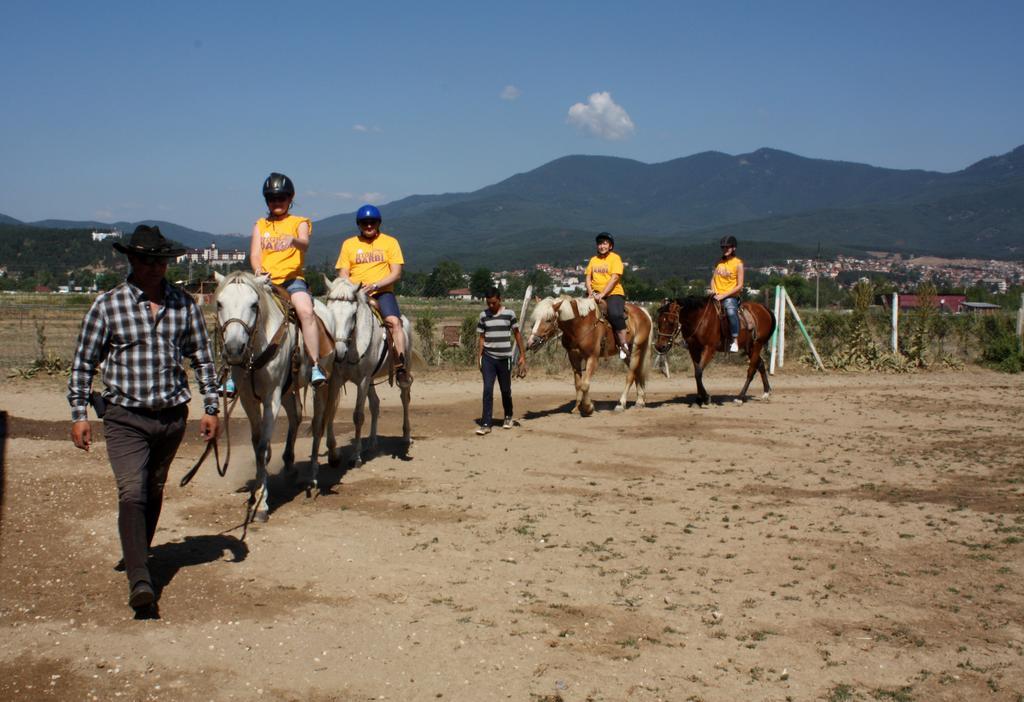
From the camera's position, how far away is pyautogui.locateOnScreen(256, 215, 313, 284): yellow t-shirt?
891 centimetres

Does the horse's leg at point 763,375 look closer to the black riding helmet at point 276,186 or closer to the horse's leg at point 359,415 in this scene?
the horse's leg at point 359,415

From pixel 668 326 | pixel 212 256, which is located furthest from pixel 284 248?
pixel 212 256

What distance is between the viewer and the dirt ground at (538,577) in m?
5.12

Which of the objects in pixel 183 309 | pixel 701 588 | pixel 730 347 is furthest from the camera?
pixel 730 347

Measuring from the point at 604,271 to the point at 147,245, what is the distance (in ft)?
34.2

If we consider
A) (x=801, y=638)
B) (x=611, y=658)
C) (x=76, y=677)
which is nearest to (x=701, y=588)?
(x=801, y=638)

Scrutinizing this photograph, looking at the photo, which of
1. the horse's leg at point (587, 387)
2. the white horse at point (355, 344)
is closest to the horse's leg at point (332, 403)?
the white horse at point (355, 344)

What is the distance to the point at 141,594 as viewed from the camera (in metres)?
5.60

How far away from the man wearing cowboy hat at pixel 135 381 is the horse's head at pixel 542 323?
29.5 ft

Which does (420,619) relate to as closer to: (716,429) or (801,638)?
(801,638)

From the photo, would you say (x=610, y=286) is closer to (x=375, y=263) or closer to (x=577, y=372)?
(x=577, y=372)

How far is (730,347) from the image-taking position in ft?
55.6

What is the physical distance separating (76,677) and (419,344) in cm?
1850

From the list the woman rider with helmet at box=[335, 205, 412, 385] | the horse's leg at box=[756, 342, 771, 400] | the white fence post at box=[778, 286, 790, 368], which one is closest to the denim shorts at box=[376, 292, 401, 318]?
the woman rider with helmet at box=[335, 205, 412, 385]
